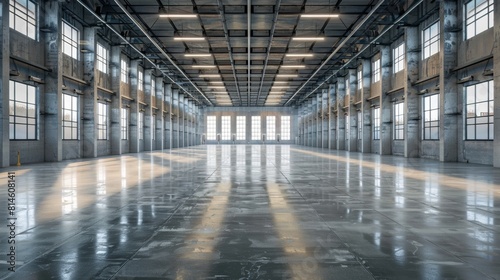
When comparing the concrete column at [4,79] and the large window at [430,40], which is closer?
the concrete column at [4,79]

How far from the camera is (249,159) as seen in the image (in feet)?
85.4

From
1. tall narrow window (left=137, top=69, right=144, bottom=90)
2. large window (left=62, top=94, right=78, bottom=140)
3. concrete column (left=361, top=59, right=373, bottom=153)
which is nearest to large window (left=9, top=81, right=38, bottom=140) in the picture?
large window (left=62, top=94, right=78, bottom=140)

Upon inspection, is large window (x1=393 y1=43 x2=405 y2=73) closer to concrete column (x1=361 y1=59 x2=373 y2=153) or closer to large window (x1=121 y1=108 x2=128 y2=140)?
concrete column (x1=361 y1=59 x2=373 y2=153)

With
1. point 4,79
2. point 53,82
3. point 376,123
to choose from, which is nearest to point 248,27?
point 53,82

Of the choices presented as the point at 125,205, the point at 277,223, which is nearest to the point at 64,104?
the point at 125,205

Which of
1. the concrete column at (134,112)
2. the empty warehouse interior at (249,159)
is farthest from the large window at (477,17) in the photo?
the concrete column at (134,112)

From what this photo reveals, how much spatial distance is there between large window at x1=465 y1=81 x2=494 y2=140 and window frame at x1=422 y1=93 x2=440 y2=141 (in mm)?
3759

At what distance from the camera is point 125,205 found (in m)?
7.99

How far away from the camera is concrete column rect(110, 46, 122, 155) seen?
3381 cm

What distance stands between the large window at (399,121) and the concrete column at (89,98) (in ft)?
82.5

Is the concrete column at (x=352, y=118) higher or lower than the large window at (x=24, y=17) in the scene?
lower

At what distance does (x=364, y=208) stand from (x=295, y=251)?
11.3 feet

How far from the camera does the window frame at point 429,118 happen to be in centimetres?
2622

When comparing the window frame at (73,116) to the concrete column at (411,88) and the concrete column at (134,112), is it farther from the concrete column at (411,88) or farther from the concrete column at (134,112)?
the concrete column at (411,88)
